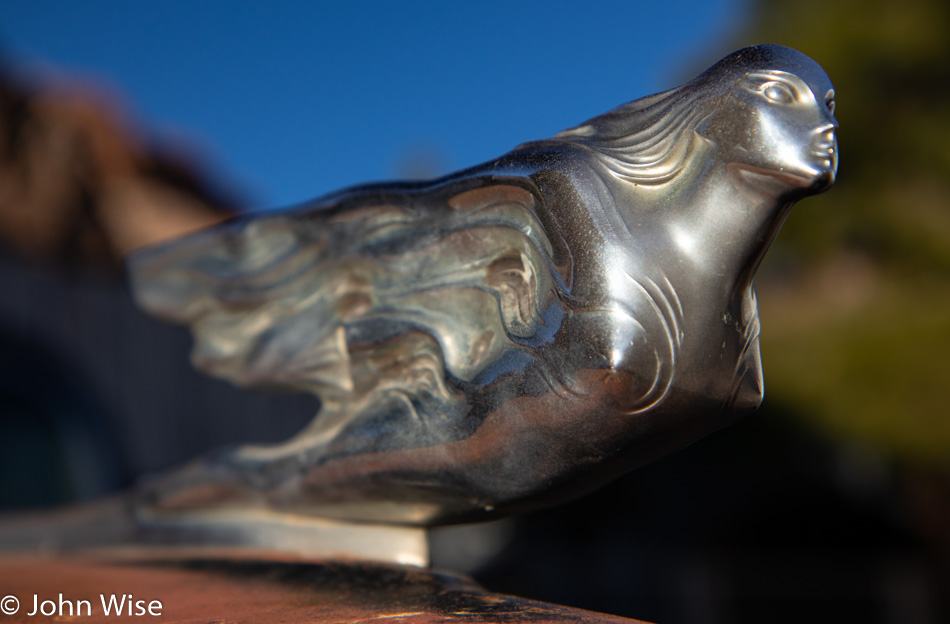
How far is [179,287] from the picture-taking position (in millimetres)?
1333

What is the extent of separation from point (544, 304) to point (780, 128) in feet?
1.01

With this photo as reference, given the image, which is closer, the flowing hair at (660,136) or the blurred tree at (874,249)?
the flowing hair at (660,136)

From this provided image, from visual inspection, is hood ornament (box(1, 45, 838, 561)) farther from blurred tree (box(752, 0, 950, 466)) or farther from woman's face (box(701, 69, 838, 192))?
blurred tree (box(752, 0, 950, 466))

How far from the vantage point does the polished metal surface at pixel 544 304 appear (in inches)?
32.5

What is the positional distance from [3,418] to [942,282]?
5034 mm

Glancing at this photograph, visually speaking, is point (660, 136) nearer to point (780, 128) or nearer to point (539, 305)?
point (780, 128)

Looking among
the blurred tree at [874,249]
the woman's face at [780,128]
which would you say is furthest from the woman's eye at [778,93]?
the blurred tree at [874,249]

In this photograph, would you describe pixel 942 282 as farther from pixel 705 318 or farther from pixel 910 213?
pixel 705 318

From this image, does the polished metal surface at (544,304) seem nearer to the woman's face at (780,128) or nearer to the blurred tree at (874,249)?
the woman's face at (780,128)

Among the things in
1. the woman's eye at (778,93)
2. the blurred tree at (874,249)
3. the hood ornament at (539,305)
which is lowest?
the hood ornament at (539,305)

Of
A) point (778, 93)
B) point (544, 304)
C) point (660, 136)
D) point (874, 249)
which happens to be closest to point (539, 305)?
point (544, 304)

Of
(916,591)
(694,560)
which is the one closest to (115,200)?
(694,560)

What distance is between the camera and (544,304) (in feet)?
2.94

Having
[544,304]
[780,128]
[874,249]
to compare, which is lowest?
[544,304]
